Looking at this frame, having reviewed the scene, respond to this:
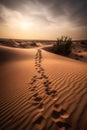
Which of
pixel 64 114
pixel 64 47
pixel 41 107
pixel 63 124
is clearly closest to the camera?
pixel 63 124

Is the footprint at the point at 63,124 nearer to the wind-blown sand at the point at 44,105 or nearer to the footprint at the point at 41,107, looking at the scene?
the wind-blown sand at the point at 44,105

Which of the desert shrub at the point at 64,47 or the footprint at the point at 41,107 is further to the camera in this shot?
the desert shrub at the point at 64,47

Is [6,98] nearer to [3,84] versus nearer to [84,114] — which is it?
[3,84]

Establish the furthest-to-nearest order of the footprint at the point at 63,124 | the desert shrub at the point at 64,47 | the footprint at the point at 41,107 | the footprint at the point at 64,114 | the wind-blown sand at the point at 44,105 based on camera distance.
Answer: the desert shrub at the point at 64,47 → the footprint at the point at 41,107 → the footprint at the point at 64,114 → the wind-blown sand at the point at 44,105 → the footprint at the point at 63,124

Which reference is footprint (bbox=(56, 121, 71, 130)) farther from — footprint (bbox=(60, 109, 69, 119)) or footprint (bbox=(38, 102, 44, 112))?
footprint (bbox=(38, 102, 44, 112))

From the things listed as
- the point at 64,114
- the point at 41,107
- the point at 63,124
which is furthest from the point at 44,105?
the point at 63,124

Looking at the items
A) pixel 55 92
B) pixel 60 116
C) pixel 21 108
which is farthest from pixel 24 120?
pixel 55 92

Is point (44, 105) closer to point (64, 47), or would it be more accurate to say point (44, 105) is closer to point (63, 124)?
point (63, 124)

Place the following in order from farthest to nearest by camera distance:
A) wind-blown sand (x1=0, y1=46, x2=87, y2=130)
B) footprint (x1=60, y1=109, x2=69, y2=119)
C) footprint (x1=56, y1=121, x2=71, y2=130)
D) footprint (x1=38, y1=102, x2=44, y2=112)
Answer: footprint (x1=38, y1=102, x2=44, y2=112), footprint (x1=60, y1=109, x2=69, y2=119), wind-blown sand (x1=0, y1=46, x2=87, y2=130), footprint (x1=56, y1=121, x2=71, y2=130)

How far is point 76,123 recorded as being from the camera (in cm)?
217

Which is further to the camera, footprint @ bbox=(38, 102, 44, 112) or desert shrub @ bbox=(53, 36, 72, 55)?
desert shrub @ bbox=(53, 36, 72, 55)

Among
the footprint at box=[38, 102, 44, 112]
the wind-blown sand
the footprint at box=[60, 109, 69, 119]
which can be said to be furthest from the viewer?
the footprint at box=[38, 102, 44, 112]

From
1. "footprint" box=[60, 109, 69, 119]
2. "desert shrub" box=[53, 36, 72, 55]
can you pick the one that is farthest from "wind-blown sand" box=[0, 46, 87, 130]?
"desert shrub" box=[53, 36, 72, 55]

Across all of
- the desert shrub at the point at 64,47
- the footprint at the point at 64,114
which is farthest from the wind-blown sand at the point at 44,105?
the desert shrub at the point at 64,47
